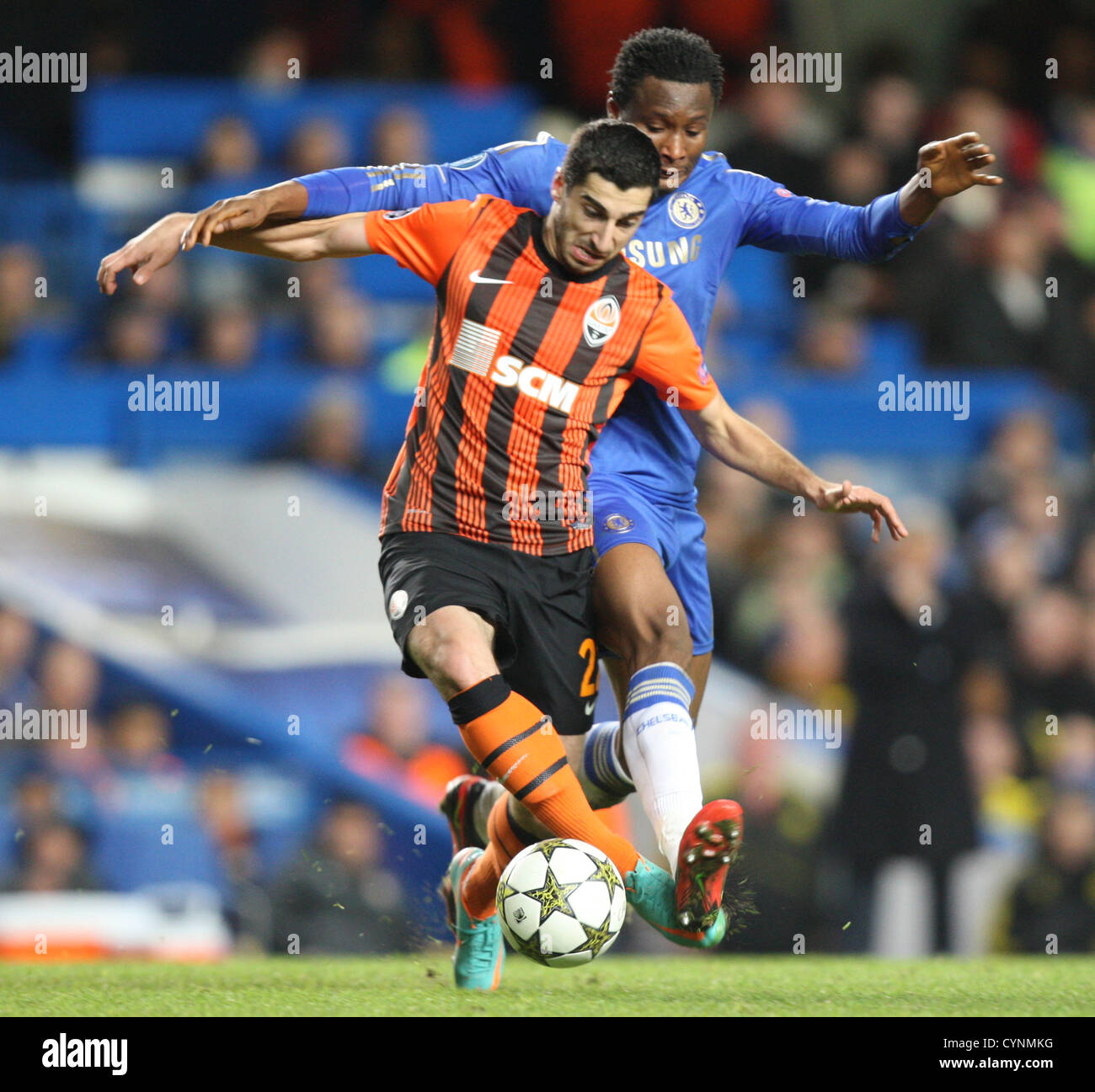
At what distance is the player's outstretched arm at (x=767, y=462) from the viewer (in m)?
4.15

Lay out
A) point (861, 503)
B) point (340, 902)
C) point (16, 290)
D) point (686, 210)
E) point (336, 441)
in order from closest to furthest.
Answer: point (861, 503) → point (686, 210) → point (340, 902) → point (336, 441) → point (16, 290)

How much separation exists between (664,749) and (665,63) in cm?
187

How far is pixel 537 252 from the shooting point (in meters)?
4.10

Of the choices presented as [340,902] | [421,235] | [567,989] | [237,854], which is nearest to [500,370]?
[421,235]

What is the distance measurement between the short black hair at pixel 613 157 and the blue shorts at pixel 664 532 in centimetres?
92

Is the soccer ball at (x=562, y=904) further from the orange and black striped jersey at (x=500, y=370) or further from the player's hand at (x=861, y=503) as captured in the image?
the player's hand at (x=861, y=503)

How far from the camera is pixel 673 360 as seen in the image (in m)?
4.27

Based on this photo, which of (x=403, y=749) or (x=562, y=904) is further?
(x=403, y=749)

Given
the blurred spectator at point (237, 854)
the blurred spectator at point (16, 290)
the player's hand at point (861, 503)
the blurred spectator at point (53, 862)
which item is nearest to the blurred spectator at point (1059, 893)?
the blurred spectator at point (237, 854)

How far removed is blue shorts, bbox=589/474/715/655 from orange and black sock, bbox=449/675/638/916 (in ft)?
2.04

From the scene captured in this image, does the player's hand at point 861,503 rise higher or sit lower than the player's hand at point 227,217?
lower

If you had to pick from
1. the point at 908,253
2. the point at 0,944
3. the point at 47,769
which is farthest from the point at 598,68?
the point at 0,944

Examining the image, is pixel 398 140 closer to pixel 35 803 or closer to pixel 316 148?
pixel 316 148

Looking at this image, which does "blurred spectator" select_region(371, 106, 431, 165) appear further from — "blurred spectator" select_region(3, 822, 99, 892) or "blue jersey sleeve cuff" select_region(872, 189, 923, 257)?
"blue jersey sleeve cuff" select_region(872, 189, 923, 257)
